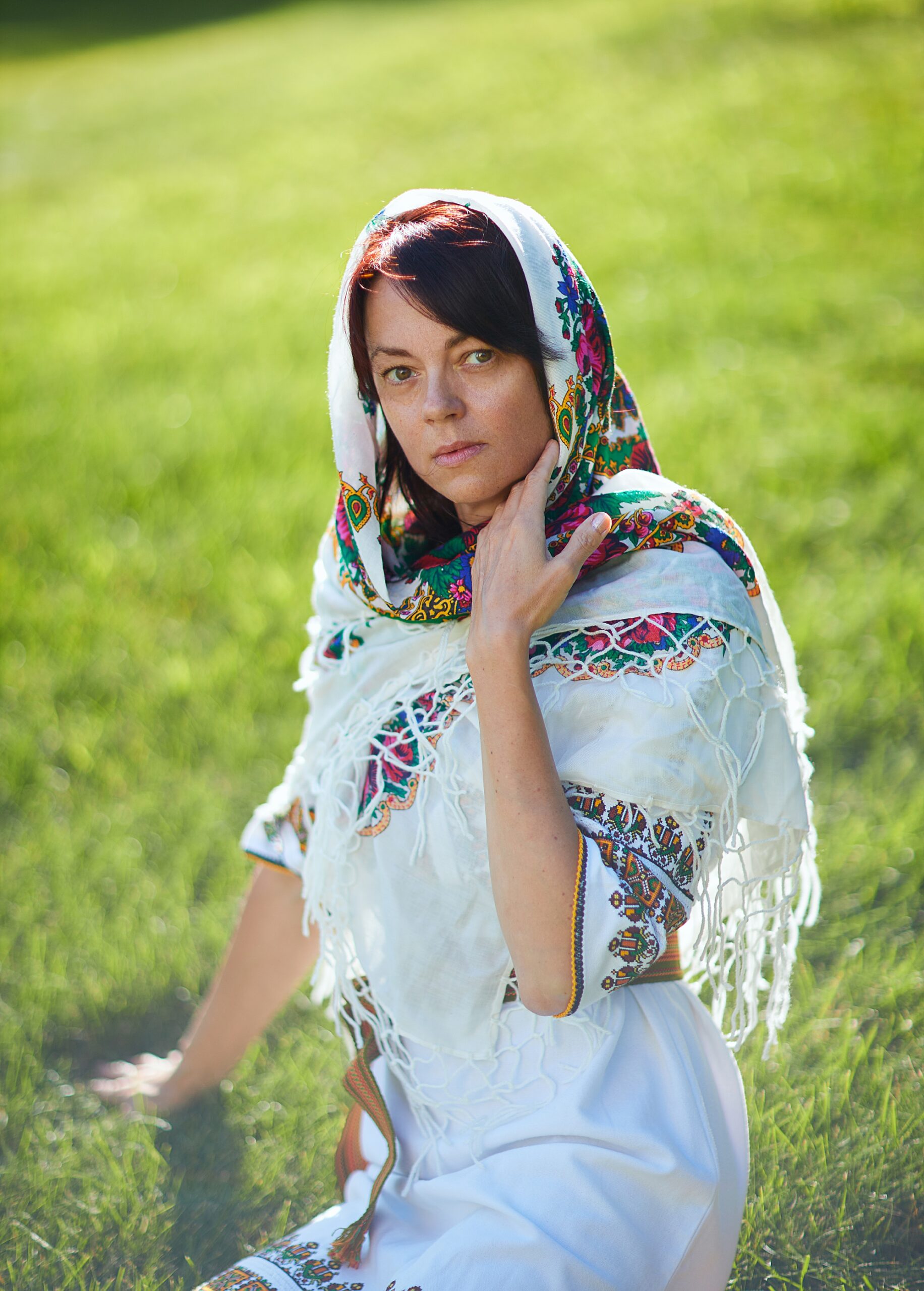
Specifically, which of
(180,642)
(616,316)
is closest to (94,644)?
(180,642)

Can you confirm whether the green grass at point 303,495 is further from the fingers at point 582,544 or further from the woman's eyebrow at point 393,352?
the woman's eyebrow at point 393,352

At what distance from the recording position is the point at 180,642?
4.61m

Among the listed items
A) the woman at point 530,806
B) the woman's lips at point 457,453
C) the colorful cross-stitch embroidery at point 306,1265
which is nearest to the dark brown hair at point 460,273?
the woman at point 530,806

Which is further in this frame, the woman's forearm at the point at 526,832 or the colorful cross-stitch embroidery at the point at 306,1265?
the colorful cross-stitch embroidery at the point at 306,1265

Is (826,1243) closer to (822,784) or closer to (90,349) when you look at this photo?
(822,784)

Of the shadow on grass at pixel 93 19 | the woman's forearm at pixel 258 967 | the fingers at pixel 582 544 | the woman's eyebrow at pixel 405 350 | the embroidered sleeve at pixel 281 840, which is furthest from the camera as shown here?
the shadow on grass at pixel 93 19

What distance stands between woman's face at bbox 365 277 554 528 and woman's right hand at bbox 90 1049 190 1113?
5.31 ft

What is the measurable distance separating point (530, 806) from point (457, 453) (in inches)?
23.9

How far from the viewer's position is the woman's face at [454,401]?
72.4 inches

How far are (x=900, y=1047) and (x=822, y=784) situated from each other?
1.03m

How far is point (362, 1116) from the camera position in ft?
7.13

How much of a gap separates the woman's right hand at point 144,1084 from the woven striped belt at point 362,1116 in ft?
2.11

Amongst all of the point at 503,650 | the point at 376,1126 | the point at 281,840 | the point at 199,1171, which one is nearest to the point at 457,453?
the point at 503,650

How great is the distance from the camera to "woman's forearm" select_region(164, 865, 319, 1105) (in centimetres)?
251
